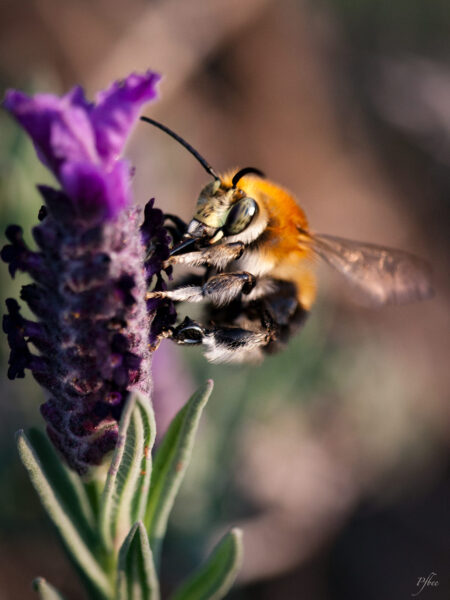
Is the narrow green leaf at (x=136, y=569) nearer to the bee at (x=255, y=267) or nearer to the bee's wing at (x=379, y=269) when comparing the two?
the bee at (x=255, y=267)

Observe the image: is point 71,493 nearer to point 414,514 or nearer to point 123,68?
point 414,514

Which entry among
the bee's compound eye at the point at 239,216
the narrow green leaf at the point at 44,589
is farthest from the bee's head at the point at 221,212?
the narrow green leaf at the point at 44,589

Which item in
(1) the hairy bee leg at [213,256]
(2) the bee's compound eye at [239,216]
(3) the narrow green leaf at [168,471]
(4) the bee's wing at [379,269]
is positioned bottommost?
(3) the narrow green leaf at [168,471]

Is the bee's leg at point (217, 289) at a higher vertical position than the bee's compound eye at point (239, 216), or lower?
lower

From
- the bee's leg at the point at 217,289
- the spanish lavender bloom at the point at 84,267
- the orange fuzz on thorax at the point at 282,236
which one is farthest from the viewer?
the orange fuzz on thorax at the point at 282,236

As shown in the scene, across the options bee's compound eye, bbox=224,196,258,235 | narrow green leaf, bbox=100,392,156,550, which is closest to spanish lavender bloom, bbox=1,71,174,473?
narrow green leaf, bbox=100,392,156,550

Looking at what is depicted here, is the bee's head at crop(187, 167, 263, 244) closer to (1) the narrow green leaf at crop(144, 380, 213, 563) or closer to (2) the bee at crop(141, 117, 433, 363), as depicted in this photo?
(2) the bee at crop(141, 117, 433, 363)

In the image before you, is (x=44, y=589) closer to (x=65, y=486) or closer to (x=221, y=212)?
(x=65, y=486)
